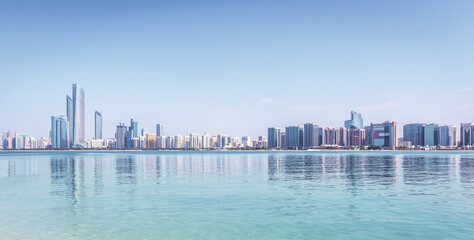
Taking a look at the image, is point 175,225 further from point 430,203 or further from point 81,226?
point 430,203

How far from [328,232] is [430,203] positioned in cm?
1438

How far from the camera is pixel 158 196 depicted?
1396 inches

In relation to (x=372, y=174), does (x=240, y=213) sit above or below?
above

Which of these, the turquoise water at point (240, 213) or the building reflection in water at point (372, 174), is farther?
the building reflection in water at point (372, 174)

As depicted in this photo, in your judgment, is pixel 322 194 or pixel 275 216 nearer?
pixel 275 216

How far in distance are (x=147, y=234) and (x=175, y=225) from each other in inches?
102

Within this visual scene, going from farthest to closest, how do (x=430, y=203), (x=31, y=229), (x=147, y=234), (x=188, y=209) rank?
1. (x=430, y=203)
2. (x=188, y=209)
3. (x=31, y=229)
4. (x=147, y=234)

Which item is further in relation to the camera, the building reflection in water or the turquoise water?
the building reflection in water

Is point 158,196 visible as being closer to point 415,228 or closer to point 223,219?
point 223,219

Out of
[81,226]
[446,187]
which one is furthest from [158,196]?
[446,187]

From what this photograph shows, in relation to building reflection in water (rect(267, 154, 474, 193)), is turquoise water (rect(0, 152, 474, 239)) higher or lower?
higher

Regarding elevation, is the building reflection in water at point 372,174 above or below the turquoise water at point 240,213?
below

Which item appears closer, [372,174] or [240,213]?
[240,213]

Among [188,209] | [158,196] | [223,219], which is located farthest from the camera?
[158,196]
